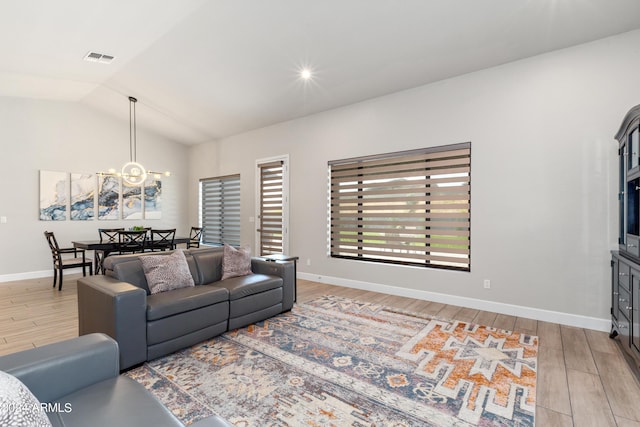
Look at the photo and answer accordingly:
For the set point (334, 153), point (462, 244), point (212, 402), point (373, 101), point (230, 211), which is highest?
point (373, 101)

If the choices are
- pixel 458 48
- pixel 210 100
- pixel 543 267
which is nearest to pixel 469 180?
pixel 543 267

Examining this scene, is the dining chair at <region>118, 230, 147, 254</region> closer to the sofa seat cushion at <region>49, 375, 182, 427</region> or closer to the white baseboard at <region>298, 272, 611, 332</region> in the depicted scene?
the white baseboard at <region>298, 272, 611, 332</region>

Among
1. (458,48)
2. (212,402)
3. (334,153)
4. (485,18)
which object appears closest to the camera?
(212,402)

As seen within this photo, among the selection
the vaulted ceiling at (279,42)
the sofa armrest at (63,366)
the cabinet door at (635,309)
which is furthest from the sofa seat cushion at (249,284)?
the cabinet door at (635,309)

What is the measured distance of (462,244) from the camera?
432cm

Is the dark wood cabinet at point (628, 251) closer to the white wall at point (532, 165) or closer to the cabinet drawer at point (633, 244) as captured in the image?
the cabinet drawer at point (633, 244)

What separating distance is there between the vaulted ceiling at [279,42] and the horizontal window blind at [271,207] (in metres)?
1.28

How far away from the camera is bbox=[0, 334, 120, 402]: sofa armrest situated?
1351 millimetres

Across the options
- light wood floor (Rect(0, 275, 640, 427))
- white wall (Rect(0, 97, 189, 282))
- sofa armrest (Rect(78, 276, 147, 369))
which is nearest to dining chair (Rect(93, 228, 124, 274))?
light wood floor (Rect(0, 275, 640, 427))

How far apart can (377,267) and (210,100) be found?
13.5ft

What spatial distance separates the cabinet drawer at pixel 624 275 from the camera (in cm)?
266

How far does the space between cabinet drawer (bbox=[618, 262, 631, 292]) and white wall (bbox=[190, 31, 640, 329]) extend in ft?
1.84

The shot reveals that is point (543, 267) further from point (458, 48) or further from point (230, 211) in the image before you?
point (230, 211)

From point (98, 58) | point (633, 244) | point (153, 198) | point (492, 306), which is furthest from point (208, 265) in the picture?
point (153, 198)
